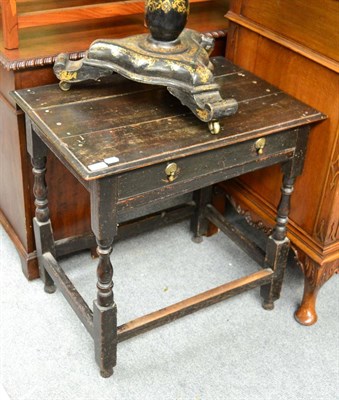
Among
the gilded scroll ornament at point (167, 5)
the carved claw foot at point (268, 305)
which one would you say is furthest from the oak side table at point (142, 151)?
the gilded scroll ornament at point (167, 5)

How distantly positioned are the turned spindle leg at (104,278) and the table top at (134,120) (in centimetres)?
9

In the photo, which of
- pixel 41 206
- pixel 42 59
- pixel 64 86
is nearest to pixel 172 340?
pixel 41 206

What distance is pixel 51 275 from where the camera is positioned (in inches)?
85.0

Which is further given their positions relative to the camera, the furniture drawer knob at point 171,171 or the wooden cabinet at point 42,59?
the wooden cabinet at point 42,59

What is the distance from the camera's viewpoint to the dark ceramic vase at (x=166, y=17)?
1702 mm

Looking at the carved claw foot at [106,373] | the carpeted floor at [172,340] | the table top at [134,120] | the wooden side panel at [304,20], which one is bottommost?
the carpeted floor at [172,340]

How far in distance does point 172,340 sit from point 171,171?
0.70 m

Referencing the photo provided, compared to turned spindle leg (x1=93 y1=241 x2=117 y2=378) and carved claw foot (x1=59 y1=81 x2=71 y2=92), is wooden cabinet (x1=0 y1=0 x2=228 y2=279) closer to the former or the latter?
carved claw foot (x1=59 y1=81 x2=71 y2=92)

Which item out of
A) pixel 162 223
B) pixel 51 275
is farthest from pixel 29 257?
pixel 162 223

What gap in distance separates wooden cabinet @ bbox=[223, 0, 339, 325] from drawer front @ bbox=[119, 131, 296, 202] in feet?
0.43

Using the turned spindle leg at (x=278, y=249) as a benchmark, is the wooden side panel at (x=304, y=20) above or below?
above

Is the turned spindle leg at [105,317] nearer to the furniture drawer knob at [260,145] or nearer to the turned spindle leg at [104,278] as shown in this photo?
the turned spindle leg at [104,278]

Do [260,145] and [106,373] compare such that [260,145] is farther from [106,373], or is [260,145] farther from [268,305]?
[106,373]

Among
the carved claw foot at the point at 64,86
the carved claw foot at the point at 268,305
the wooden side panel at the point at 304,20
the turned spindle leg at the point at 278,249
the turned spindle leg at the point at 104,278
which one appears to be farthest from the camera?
the carved claw foot at the point at 268,305
